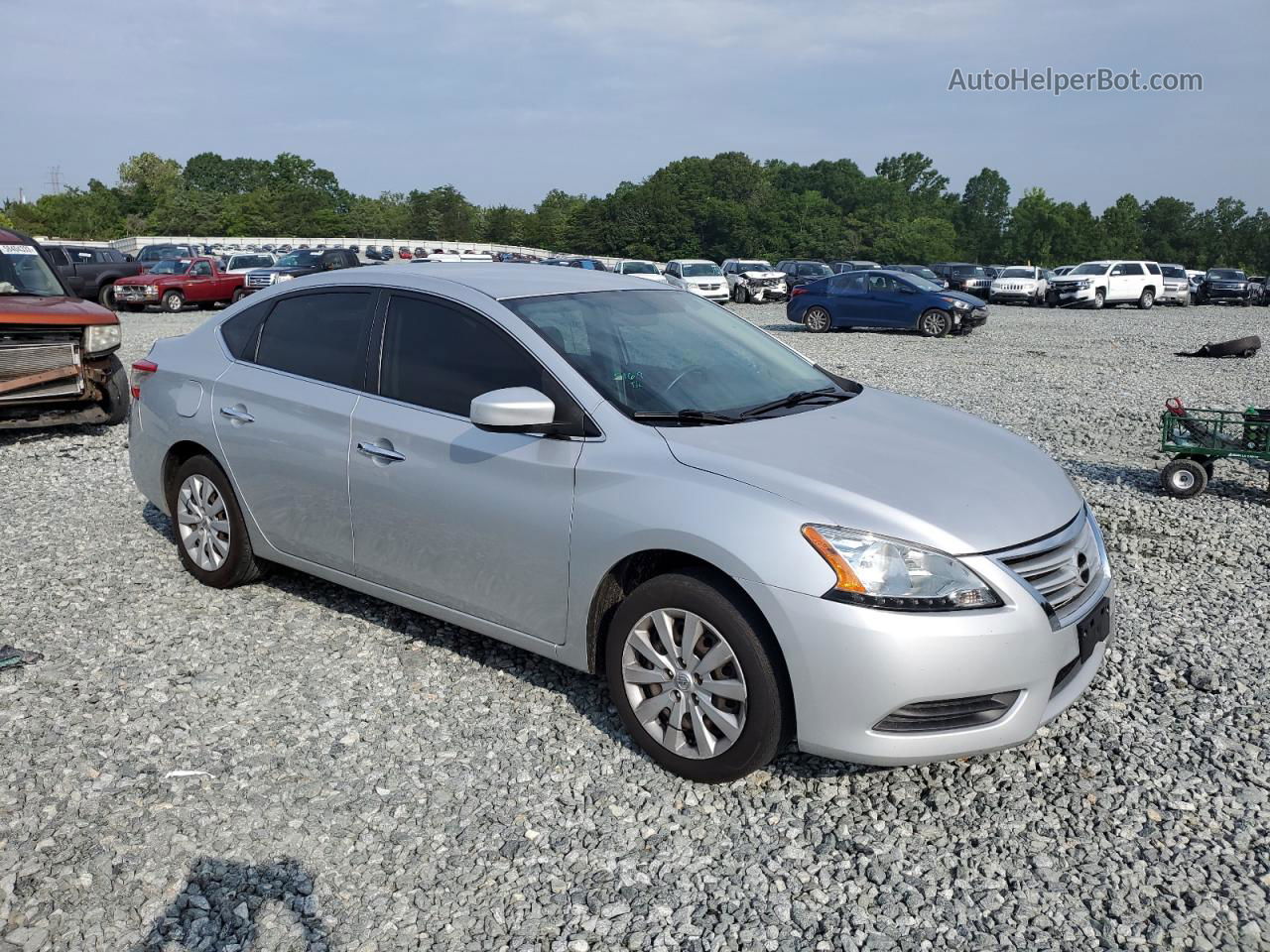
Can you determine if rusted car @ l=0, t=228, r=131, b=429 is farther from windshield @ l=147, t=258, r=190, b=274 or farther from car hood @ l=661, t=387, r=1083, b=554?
windshield @ l=147, t=258, r=190, b=274

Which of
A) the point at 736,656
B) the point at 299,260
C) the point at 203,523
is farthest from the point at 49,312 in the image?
the point at 299,260

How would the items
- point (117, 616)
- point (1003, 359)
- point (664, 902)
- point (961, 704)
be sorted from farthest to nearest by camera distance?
point (1003, 359), point (117, 616), point (961, 704), point (664, 902)

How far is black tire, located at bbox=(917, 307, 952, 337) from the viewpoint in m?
23.3

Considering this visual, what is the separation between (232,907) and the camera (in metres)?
3.01

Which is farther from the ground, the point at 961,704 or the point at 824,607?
the point at 824,607

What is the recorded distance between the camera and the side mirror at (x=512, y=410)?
373 centimetres

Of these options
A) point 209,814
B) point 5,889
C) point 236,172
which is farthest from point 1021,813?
point 236,172

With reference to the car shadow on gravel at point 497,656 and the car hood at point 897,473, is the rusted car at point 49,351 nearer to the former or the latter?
the car shadow on gravel at point 497,656

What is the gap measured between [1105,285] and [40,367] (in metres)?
32.8

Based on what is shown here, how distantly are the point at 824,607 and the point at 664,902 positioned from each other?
0.99 m

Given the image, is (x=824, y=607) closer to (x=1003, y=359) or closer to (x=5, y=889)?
(x=5, y=889)

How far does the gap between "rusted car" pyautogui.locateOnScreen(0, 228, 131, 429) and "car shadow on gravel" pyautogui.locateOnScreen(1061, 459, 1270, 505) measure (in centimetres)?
871

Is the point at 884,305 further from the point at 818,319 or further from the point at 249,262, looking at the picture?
the point at 249,262

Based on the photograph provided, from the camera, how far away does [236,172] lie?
504ft
